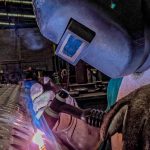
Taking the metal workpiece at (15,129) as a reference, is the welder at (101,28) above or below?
above

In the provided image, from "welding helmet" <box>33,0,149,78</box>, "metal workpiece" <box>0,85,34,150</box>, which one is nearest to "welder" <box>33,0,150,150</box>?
"welding helmet" <box>33,0,149,78</box>

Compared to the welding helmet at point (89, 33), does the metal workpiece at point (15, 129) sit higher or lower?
lower

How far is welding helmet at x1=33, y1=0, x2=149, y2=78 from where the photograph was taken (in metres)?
0.73

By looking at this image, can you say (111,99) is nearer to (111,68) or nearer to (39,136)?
(111,68)

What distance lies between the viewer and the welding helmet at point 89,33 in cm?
73

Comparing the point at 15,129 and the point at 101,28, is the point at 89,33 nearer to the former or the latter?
the point at 101,28

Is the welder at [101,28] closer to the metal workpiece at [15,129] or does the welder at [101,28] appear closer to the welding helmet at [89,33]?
the welding helmet at [89,33]

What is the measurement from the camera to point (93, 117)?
97 centimetres

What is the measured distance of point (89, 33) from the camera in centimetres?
74

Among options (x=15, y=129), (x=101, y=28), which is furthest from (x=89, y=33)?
(x=15, y=129)

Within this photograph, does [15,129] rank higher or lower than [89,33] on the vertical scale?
lower

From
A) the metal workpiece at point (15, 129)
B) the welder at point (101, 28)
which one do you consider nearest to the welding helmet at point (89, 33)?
the welder at point (101, 28)

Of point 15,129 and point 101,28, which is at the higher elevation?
point 101,28

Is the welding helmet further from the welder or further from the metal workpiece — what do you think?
the metal workpiece
